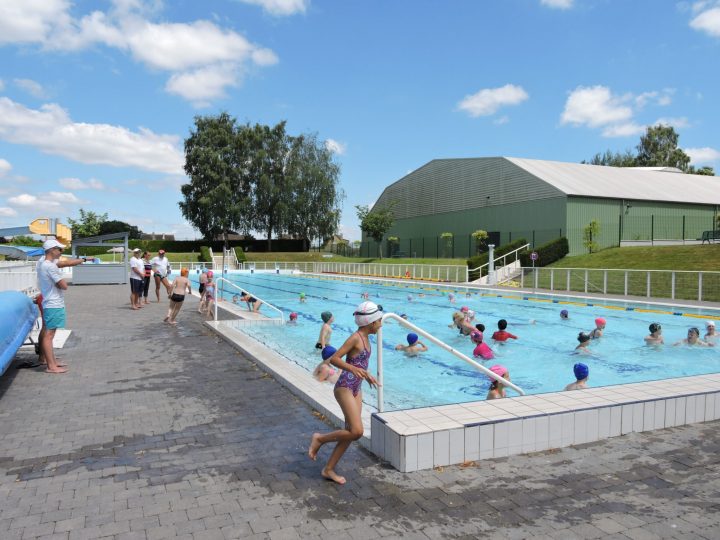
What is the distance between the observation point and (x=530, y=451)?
4160 mm

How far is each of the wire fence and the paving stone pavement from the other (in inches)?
579

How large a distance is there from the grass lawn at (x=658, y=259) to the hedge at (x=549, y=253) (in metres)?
1.25

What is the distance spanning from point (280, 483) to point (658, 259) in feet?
87.0

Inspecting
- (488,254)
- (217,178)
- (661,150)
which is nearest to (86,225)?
(217,178)

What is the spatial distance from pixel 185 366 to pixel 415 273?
26.4 m

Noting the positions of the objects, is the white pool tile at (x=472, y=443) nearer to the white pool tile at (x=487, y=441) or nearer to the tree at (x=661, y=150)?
the white pool tile at (x=487, y=441)

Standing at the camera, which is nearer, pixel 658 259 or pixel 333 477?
pixel 333 477

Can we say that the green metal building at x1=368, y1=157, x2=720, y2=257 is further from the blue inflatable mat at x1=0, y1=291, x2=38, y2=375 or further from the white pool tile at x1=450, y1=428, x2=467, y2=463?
the white pool tile at x1=450, y1=428, x2=467, y2=463

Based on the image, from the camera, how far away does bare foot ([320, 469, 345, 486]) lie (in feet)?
11.9

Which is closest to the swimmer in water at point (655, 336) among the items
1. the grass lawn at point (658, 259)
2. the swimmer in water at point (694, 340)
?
the swimmer in water at point (694, 340)

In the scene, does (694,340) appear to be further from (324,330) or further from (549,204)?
(549,204)

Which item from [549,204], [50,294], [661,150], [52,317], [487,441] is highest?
[661,150]

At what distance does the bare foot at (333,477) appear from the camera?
11.9 feet

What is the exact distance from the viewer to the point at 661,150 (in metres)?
73.8
